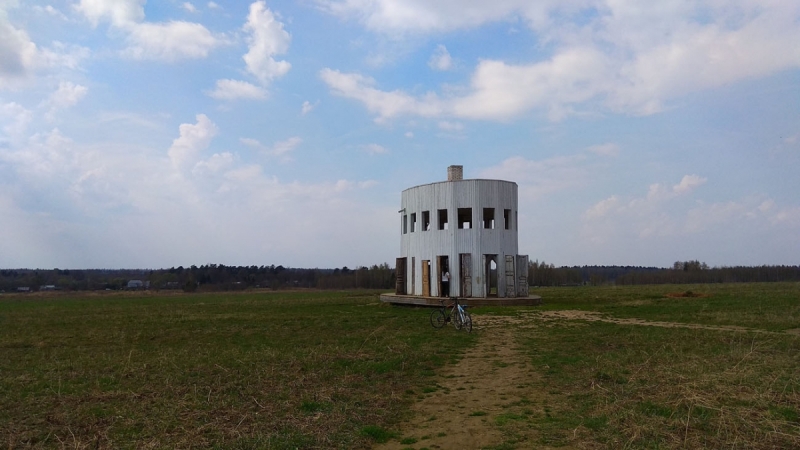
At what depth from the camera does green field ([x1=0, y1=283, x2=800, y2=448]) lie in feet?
22.3

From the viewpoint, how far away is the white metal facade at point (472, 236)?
2927cm

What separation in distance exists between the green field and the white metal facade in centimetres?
1096

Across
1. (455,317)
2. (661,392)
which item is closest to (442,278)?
(455,317)

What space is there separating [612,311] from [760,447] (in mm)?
20296

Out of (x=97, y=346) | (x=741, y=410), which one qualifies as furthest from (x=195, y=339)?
(x=741, y=410)

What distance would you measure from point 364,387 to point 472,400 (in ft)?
6.80

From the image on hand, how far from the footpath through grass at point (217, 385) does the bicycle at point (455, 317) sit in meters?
0.83

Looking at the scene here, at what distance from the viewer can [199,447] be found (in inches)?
252

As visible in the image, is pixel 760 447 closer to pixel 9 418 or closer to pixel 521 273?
pixel 9 418

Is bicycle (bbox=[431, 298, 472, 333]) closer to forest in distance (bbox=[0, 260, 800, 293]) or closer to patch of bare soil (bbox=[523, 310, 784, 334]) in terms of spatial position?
patch of bare soil (bbox=[523, 310, 784, 334])

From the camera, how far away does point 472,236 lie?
2931cm

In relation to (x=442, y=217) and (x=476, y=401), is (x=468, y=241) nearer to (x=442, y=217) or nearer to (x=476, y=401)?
(x=442, y=217)

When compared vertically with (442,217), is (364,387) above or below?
below

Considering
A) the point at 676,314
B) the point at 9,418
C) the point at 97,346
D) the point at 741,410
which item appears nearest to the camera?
the point at 741,410
